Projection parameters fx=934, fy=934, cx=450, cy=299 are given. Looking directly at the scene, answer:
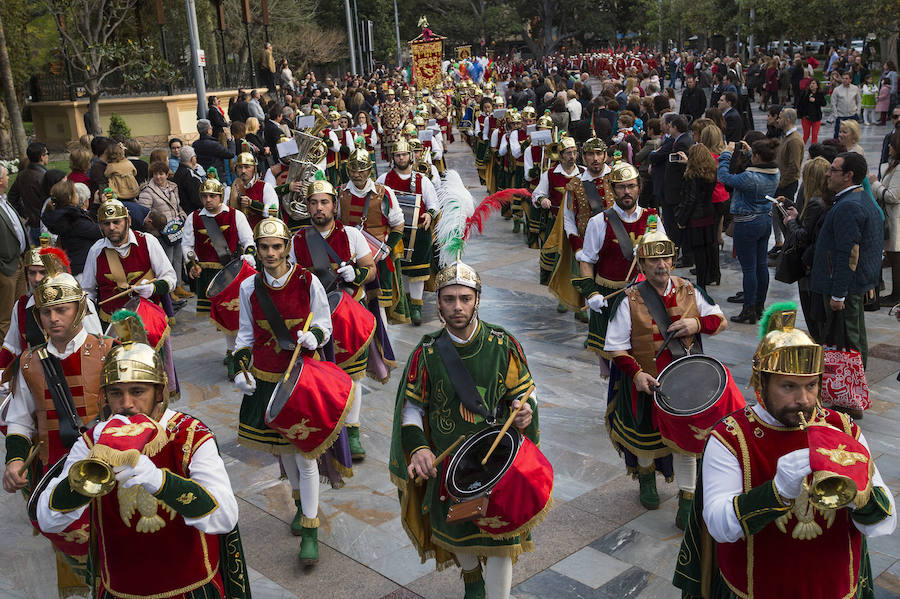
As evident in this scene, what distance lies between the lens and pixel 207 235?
905 centimetres

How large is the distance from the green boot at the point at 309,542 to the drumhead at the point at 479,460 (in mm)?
1750

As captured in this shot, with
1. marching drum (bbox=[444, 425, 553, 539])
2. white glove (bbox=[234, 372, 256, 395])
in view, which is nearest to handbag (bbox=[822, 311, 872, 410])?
marching drum (bbox=[444, 425, 553, 539])

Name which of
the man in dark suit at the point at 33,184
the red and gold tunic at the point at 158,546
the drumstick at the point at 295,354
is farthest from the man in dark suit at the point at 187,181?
the red and gold tunic at the point at 158,546

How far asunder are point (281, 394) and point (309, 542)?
1.00 meters

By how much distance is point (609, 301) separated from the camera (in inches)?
296

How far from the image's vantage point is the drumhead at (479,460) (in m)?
4.34

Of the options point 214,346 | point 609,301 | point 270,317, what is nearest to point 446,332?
point 270,317

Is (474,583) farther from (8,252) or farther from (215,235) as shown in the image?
(8,252)

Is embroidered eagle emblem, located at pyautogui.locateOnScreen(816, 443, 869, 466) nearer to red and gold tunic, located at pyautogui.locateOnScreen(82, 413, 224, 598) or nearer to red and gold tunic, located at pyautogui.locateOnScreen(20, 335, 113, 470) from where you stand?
red and gold tunic, located at pyautogui.locateOnScreen(82, 413, 224, 598)

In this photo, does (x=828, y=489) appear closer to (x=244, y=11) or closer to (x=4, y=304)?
(x=4, y=304)

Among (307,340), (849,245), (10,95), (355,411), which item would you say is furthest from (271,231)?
(10,95)

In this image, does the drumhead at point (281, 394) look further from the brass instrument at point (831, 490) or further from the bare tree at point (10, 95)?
the bare tree at point (10, 95)

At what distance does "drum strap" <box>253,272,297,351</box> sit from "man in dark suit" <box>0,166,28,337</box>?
4810 millimetres

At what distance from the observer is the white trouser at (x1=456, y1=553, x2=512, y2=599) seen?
181 inches
